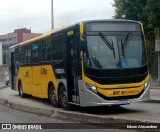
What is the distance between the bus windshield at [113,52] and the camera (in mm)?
13102

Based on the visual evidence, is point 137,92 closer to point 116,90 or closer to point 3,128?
point 116,90

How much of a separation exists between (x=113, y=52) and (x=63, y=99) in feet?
10.1

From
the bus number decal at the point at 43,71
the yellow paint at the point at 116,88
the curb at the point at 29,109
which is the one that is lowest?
the curb at the point at 29,109

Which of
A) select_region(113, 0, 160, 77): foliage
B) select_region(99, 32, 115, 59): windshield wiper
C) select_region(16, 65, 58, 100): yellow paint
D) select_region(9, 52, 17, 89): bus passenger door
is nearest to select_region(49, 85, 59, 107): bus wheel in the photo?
select_region(16, 65, 58, 100): yellow paint

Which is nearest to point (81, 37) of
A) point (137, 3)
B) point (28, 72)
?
point (28, 72)

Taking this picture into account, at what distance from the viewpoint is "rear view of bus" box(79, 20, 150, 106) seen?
13023 mm

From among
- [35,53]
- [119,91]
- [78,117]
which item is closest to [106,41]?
[119,91]

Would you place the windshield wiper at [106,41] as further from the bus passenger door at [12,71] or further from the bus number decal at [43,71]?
the bus passenger door at [12,71]

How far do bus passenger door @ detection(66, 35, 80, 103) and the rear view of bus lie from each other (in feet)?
1.80

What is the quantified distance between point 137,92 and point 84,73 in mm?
1845

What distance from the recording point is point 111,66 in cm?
1316

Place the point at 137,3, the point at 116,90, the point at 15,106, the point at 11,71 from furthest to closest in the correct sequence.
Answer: the point at 137,3 < the point at 11,71 < the point at 15,106 < the point at 116,90

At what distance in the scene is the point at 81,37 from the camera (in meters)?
13.3

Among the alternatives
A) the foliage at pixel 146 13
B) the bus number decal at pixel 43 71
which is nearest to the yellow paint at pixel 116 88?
the bus number decal at pixel 43 71
